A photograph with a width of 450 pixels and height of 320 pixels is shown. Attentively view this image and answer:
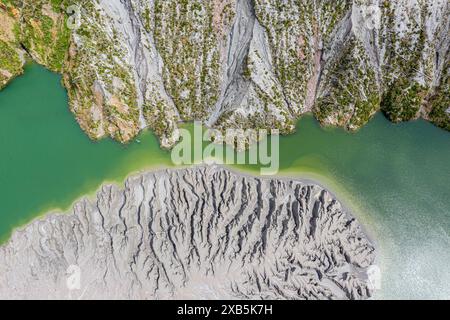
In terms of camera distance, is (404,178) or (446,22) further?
(404,178)

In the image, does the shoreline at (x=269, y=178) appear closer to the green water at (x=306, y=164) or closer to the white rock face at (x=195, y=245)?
the green water at (x=306, y=164)

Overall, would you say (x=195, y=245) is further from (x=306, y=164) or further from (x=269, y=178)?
(x=306, y=164)

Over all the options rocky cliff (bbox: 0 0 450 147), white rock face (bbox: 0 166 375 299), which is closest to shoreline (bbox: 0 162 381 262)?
white rock face (bbox: 0 166 375 299)

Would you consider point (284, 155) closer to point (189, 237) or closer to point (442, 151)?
point (189, 237)

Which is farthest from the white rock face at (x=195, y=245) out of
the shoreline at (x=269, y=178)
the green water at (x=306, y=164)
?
the green water at (x=306, y=164)

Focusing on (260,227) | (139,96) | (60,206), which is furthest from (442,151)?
(60,206)
